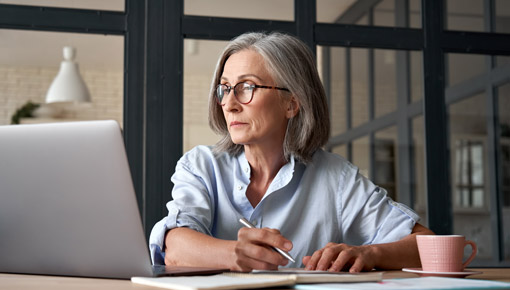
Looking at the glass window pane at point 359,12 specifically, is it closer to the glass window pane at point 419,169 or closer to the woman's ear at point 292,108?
the glass window pane at point 419,169

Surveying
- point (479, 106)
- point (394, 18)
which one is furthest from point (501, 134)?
point (394, 18)

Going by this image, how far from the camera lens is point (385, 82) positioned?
145 inches

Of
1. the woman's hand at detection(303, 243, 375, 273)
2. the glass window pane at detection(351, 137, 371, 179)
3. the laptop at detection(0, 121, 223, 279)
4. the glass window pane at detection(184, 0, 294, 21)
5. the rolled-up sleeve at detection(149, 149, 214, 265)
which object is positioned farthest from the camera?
the glass window pane at detection(351, 137, 371, 179)

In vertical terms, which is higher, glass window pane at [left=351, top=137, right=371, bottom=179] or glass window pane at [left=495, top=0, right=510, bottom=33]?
glass window pane at [left=495, top=0, right=510, bottom=33]

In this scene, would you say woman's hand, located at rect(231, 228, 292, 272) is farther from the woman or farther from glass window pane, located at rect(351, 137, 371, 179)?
glass window pane, located at rect(351, 137, 371, 179)

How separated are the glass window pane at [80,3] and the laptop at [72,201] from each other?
1.98 meters

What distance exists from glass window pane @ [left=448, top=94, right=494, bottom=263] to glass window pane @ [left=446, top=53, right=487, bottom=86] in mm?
139

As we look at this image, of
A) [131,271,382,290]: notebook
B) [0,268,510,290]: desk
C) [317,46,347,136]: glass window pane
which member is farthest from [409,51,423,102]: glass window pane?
[0,268,510,290]: desk

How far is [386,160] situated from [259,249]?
272 centimetres

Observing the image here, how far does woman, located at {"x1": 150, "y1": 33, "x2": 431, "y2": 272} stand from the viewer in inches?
71.4

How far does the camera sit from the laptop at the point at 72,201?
3.26ft

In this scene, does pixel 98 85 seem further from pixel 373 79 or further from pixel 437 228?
pixel 437 228

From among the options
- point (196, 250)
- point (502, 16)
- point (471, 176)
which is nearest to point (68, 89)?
point (471, 176)

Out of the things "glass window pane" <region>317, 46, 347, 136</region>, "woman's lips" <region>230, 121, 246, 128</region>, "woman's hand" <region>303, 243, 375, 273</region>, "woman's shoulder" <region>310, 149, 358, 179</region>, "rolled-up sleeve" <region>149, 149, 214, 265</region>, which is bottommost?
"woman's hand" <region>303, 243, 375, 273</region>
